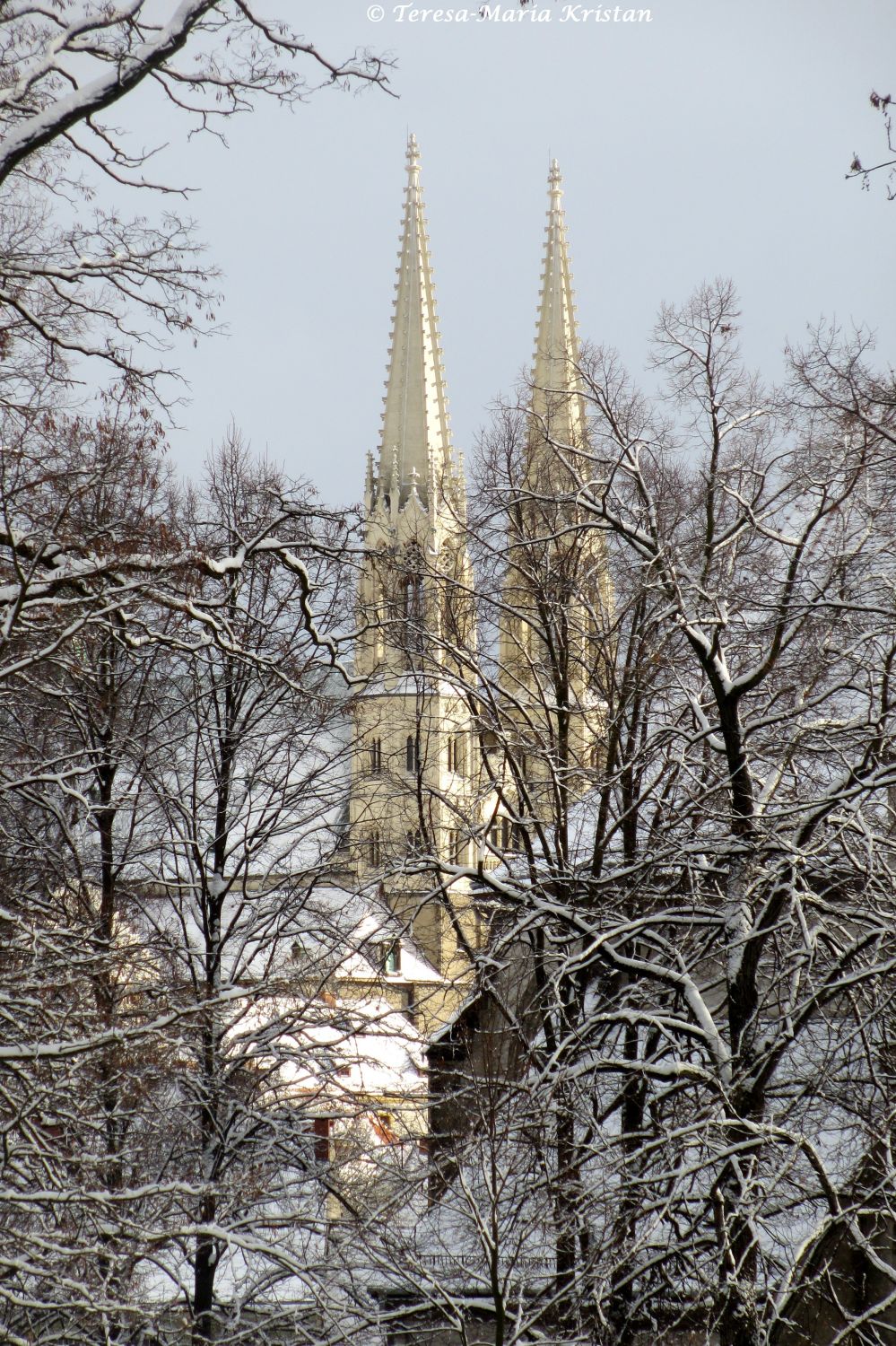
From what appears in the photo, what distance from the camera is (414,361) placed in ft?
197

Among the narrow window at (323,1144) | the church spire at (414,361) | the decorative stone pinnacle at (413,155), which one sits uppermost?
the decorative stone pinnacle at (413,155)

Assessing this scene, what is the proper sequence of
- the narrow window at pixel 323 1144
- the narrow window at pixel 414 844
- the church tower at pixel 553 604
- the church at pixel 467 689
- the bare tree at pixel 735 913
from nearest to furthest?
the bare tree at pixel 735 913, the church at pixel 467 689, the narrow window at pixel 414 844, the church tower at pixel 553 604, the narrow window at pixel 323 1144

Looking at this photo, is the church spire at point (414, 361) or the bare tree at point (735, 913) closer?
the bare tree at point (735, 913)

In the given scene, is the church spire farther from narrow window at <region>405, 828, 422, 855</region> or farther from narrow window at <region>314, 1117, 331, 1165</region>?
narrow window at <region>405, 828, 422, 855</region>

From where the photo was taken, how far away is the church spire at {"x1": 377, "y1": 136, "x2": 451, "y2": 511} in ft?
195

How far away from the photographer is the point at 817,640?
493 inches

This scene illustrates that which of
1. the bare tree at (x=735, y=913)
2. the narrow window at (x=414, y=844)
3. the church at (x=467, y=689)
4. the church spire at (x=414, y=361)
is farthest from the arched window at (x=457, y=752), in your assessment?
the church spire at (x=414, y=361)

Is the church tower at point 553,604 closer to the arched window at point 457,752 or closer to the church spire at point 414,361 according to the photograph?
the arched window at point 457,752

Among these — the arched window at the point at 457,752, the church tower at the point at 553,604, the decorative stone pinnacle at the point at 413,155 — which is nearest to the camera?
the church tower at the point at 553,604

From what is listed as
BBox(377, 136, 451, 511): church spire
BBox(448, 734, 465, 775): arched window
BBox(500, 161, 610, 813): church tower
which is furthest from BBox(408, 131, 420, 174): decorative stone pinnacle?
BBox(500, 161, 610, 813): church tower

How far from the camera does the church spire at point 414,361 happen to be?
5938 cm

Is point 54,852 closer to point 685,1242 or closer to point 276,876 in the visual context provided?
point 276,876

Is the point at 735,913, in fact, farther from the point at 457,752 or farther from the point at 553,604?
the point at 457,752

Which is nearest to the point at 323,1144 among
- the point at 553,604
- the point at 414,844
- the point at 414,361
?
the point at 414,844
